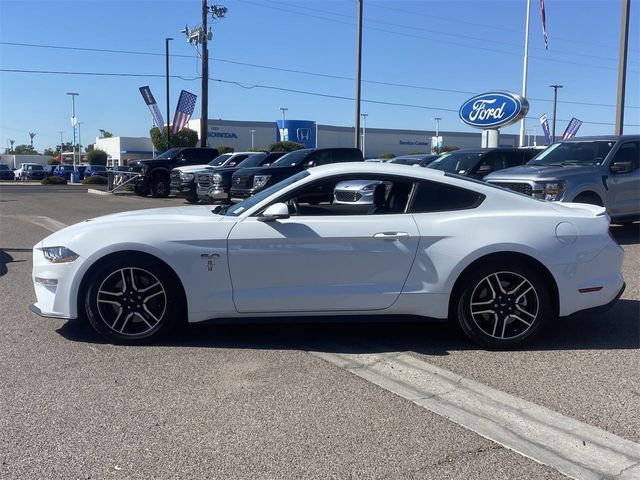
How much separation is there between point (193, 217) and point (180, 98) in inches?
1321

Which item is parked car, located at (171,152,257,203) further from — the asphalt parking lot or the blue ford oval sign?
the asphalt parking lot

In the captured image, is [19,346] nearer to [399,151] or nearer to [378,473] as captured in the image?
[378,473]

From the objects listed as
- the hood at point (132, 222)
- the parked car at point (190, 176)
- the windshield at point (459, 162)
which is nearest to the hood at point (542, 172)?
the windshield at point (459, 162)

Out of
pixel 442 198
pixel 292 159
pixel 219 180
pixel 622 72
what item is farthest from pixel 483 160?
pixel 442 198

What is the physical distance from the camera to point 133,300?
5.05 metres

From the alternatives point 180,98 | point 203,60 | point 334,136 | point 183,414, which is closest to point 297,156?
point 183,414

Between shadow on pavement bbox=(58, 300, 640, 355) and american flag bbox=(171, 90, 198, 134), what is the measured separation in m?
33.1

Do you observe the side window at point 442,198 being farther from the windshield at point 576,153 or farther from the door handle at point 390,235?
the windshield at point 576,153

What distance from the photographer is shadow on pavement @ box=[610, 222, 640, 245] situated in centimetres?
1127

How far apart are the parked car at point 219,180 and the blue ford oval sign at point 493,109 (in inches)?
295

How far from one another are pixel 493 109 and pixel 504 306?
17.7m

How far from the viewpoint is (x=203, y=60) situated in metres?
31.8

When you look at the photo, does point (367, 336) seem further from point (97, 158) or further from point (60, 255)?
point (97, 158)

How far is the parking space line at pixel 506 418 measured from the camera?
3338 mm
